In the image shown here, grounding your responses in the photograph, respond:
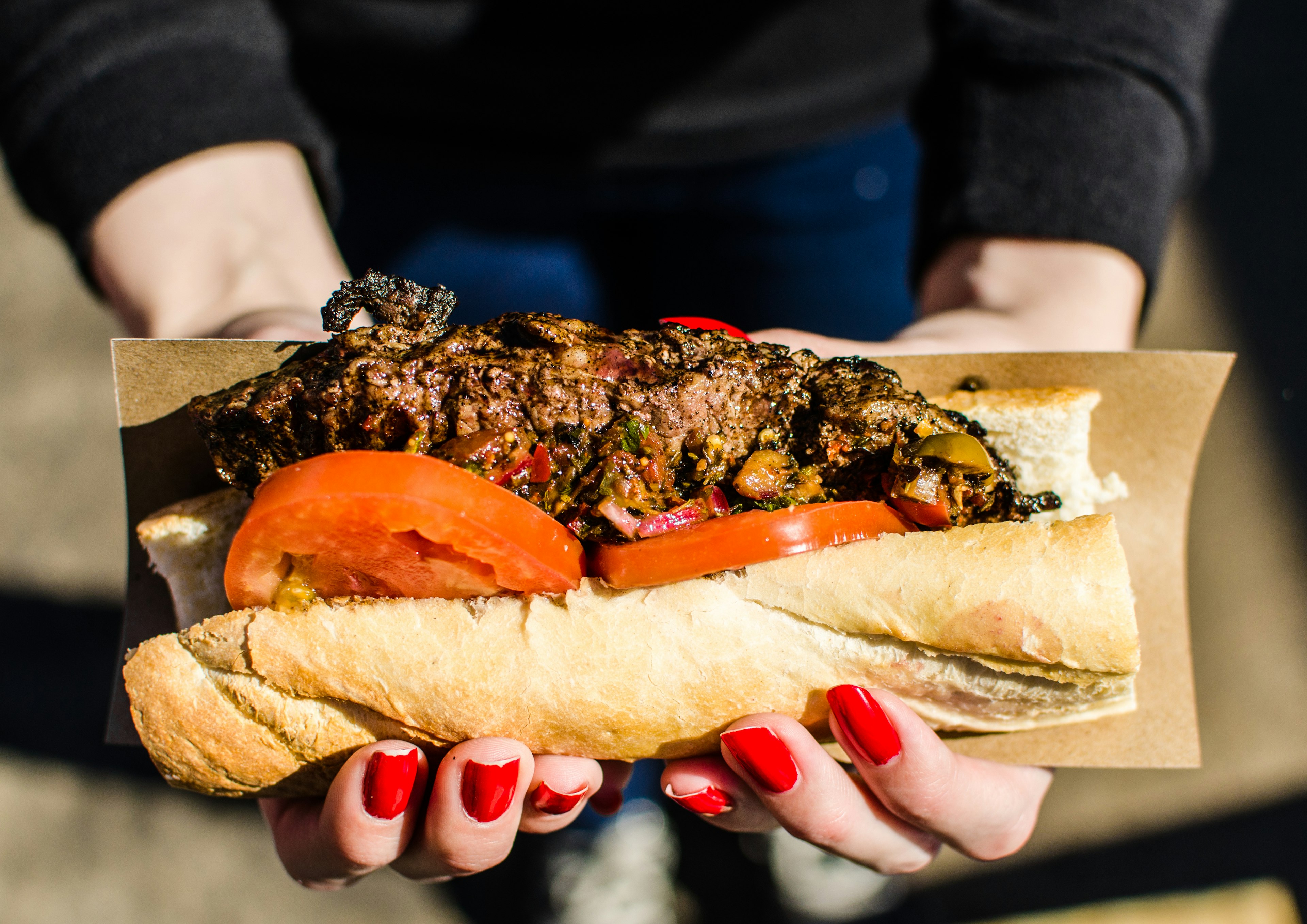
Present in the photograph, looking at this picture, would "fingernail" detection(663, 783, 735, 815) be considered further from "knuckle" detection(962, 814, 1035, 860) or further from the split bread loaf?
"knuckle" detection(962, 814, 1035, 860)

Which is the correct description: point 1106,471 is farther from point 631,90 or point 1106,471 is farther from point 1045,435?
point 631,90

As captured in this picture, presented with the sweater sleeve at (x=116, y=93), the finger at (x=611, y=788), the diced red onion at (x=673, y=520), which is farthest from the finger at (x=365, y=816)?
the sweater sleeve at (x=116, y=93)

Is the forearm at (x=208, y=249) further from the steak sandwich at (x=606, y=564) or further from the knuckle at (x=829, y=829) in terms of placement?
the knuckle at (x=829, y=829)

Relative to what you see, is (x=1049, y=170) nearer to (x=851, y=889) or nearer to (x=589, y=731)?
(x=589, y=731)

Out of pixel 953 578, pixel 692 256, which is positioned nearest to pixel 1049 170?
pixel 692 256

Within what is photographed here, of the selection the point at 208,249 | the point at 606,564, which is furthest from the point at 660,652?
the point at 208,249

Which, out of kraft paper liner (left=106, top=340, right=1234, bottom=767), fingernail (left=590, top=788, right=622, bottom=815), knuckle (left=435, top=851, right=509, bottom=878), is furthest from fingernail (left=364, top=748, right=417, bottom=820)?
kraft paper liner (left=106, top=340, right=1234, bottom=767)

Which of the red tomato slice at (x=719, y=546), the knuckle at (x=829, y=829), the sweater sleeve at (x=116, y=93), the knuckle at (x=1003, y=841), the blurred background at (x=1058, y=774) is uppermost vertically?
the sweater sleeve at (x=116, y=93)
